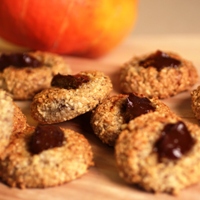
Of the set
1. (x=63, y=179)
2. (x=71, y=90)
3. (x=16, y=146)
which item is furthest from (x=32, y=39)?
(x=63, y=179)

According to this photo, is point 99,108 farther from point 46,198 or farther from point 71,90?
point 46,198

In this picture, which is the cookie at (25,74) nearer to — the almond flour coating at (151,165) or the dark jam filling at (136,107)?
the dark jam filling at (136,107)

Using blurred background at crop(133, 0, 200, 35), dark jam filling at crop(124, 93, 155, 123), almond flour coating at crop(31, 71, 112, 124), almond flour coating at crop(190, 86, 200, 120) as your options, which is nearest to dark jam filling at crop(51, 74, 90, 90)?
almond flour coating at crop(31, 71, 112, 124)

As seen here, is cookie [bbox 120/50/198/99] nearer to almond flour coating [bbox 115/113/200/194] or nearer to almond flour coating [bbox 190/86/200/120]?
almond flour coating [bbox 190/86/200/120]

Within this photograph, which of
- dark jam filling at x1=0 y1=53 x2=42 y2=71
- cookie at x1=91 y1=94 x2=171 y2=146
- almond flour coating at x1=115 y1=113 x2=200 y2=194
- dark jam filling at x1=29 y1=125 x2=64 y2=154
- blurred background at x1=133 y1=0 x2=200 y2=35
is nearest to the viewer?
almond flour coating at x1=115 y1=113 x2=200 y2=194

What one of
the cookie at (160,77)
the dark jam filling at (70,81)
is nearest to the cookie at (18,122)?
the dark jam filling at (70,81)

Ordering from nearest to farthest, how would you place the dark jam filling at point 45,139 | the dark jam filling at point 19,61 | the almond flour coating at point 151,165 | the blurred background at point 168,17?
1. the almond flour coating at point 151,165
2. the dark jam filling at point 45,139
3. the dark jam filling at point 19,61
4. the blurred background at point 168,17

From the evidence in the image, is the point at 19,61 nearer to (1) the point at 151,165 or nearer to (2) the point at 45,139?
(2) the point at 45,139
